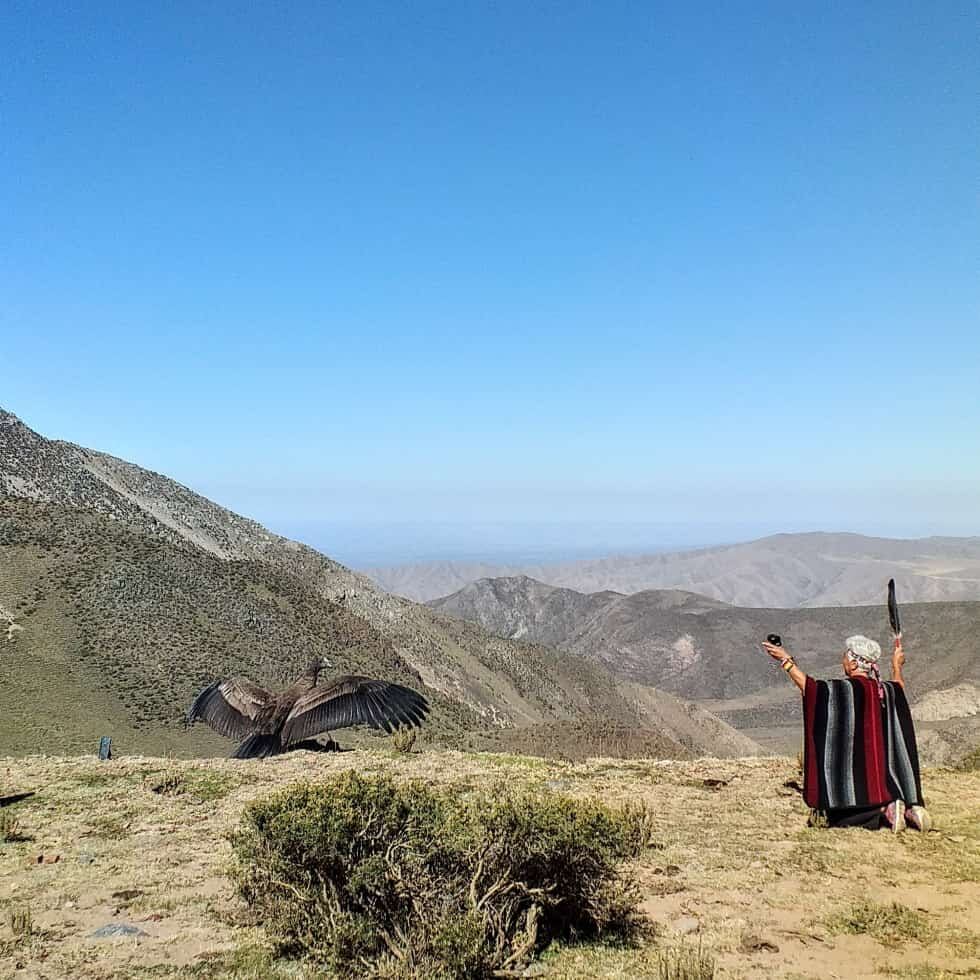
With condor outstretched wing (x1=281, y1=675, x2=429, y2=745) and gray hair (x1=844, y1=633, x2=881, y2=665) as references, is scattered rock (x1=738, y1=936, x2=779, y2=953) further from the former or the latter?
condor outstretched wing (x1=281, y1=675, x2=429, y2=745)

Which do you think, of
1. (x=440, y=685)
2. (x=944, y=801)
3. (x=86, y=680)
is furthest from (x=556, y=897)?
(x=440, y=685)

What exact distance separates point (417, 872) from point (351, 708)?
19.5 feet

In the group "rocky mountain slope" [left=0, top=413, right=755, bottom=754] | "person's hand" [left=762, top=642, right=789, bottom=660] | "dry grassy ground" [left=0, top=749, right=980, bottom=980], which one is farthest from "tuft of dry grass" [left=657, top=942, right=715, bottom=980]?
"rocky mountain slope" [left=0, top=413, right=755, bottom=754]

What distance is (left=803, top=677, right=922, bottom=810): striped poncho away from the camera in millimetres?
7828

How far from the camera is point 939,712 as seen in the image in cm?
5434

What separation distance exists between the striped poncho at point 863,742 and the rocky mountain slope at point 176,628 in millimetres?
18635

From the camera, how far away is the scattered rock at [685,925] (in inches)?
219

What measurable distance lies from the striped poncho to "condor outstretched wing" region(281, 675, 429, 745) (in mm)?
4725

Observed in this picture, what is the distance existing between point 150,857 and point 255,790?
8.48ft

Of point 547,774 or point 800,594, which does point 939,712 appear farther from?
point 800,594

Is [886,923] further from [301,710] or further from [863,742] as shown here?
[301,710]

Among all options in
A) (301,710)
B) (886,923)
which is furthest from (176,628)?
(886,923)

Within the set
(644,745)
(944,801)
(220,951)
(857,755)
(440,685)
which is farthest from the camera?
(440,685)

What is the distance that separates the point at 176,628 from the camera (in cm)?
3152
